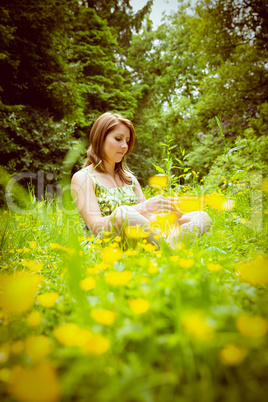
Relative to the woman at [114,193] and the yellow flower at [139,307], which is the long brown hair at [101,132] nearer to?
the woman at [114,193]

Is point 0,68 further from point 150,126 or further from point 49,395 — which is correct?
point 150,126

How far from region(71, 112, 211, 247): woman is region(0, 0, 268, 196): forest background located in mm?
519

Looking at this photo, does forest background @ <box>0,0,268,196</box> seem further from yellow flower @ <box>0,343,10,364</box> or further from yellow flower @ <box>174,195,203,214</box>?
yellow flower @ <box>0,343,10,364</box>

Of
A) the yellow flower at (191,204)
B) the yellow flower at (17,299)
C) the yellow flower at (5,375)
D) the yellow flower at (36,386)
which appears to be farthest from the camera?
the yellow flower at (191,204)

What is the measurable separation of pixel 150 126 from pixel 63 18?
19.3 ft

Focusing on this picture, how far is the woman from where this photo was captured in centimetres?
149

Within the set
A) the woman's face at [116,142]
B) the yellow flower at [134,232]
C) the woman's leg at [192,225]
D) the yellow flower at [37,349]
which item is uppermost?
the woman's face at [116,142]

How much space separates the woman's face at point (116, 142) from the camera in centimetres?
201

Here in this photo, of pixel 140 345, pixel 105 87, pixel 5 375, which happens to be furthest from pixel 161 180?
pixel 105 87

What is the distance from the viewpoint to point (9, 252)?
146cm

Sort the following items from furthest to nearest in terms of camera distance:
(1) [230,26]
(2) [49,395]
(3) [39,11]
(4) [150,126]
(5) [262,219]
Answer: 1. (4) [150,126]
2. (1) [230,26]
3. (3) [39,11]
4. (5) [262,219]
5. (2) [49,395]

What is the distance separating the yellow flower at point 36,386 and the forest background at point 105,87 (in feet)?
5.67

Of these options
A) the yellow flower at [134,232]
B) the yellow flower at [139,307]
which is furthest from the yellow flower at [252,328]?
the yellow flower at [134,232]

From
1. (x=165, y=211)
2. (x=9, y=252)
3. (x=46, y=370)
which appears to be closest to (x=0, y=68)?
(x=9, y=252)
